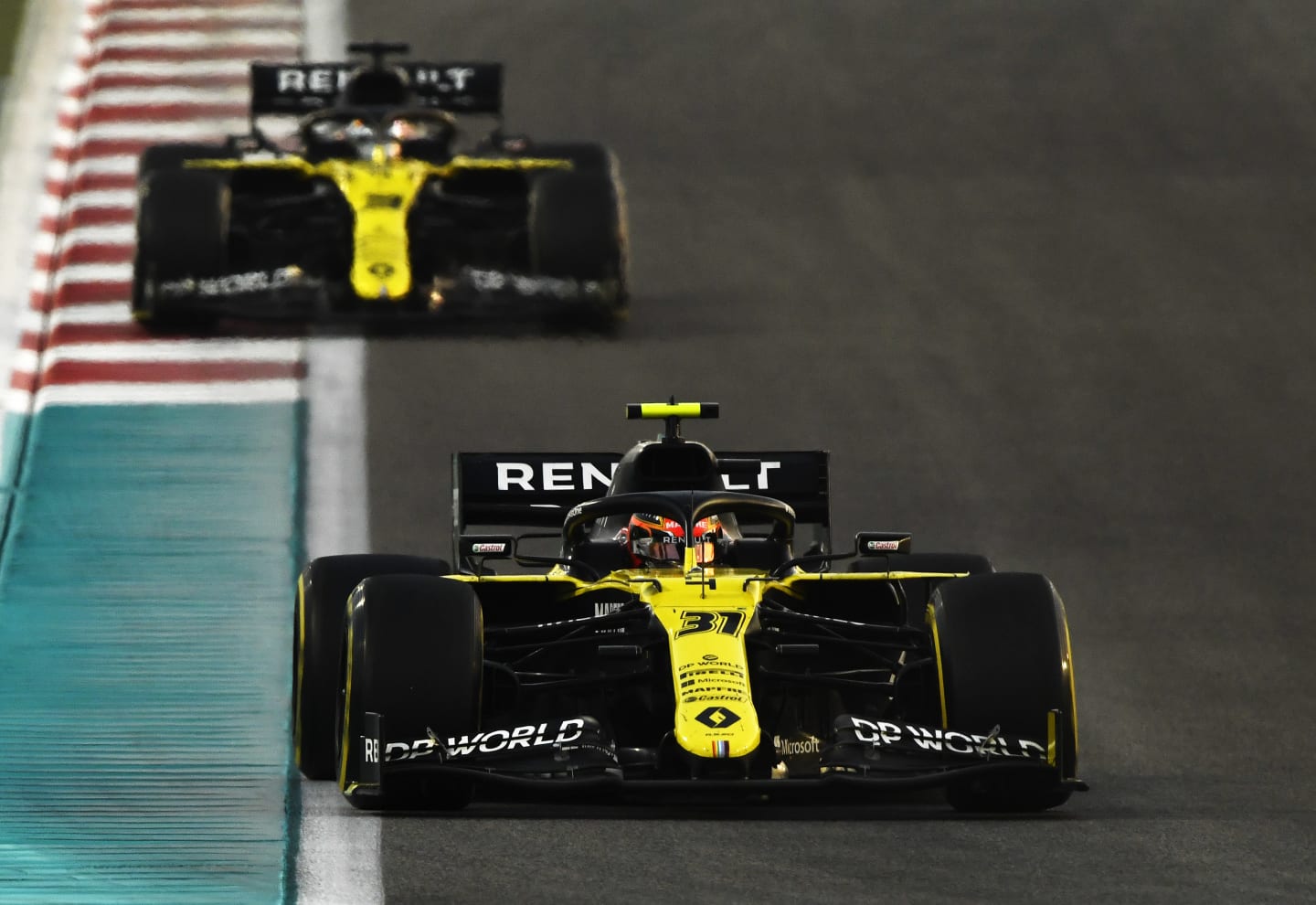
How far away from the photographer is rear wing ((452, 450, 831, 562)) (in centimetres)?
1421

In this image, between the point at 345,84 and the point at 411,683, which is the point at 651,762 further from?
the point at 345,84

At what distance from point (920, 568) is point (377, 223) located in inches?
334

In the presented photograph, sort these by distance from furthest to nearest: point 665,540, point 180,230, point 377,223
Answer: point 377,223
point 180,230
point 665,540

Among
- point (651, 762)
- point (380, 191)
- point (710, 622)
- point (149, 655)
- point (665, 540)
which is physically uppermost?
point (380, 191)

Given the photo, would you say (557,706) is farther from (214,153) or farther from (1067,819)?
(214,153)

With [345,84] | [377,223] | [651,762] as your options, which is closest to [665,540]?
[651,762]

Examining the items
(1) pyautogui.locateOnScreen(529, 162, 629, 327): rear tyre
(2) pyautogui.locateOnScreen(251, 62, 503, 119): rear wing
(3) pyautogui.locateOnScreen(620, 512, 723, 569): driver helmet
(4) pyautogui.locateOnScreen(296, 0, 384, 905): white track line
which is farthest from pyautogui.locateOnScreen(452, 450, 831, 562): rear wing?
(2) pyautogui.locateOnScreen(251, 62, 503, 119): rear wing

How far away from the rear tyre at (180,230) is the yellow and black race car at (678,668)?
815cm

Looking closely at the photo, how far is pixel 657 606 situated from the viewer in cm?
1151

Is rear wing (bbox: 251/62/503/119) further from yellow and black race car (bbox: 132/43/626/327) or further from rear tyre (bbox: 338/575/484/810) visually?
rear tyre (bbox: 338/575/484/810)

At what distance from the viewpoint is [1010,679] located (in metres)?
10.9

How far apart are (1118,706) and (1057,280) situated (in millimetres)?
10119

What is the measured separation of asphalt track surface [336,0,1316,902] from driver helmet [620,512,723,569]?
1569 mm

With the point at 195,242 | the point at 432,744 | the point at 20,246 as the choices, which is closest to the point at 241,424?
the point at 195,242
